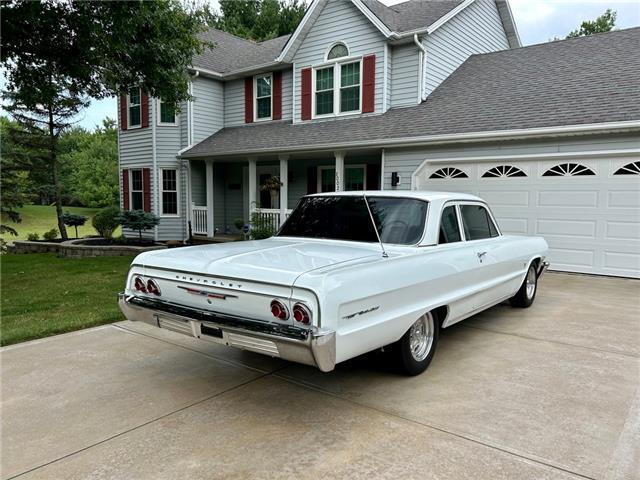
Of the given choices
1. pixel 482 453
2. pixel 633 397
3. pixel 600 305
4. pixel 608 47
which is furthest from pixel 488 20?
pixel 482 453

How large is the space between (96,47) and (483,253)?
8.19 m

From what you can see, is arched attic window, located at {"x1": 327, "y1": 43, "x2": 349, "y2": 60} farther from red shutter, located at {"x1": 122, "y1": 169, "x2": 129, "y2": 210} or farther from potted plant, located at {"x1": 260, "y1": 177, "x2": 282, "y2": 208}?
red shutter, located at {"x1": 122, "y1": 169, "x2": 129, "y2": 210}

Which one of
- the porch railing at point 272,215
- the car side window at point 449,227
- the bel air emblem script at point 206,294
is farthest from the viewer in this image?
the porch railing at point 272,215

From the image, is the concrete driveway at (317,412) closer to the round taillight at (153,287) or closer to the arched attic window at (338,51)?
the round taillight at (153,287)

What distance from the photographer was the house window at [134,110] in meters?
16.5

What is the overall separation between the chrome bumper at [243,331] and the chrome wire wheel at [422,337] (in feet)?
4.35

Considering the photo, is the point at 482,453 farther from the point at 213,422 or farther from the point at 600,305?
the point at 600,305

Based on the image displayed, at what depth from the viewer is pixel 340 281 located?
9.62ft

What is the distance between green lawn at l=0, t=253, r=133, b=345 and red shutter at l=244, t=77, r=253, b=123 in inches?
258

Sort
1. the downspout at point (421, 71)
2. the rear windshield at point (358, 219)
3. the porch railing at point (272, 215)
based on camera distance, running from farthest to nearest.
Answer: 1. the porch railing at point (272, 215)
2. the downspout at point (421, 71)
3. the rear windshield at point (358, 219)

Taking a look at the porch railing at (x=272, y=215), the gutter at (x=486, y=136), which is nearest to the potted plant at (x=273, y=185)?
the porch railing at (x=272, y=215)

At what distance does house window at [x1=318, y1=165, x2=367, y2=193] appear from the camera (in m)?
14.1

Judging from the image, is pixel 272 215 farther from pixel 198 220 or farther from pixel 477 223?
pixel 477 223

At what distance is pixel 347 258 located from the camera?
3475 mm
